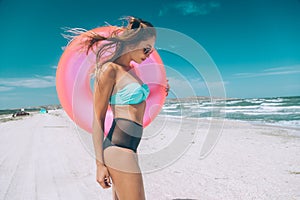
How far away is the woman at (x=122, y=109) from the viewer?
5.26ft

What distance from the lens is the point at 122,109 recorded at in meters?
1.66

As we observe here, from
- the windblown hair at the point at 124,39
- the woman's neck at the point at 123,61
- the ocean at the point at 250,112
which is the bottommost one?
the ocean at the point at 250,112

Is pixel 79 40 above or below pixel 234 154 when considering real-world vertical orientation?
above

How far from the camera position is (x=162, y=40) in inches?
91.4

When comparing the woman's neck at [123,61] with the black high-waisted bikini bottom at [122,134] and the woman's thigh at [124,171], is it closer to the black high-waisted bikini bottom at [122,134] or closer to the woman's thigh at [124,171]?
the black high-waisted bikini bottom at [122,134]

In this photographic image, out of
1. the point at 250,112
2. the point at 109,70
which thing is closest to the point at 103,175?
the point at 109,70

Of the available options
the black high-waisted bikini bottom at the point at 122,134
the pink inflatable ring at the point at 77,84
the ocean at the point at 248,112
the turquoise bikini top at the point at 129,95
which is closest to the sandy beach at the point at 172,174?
the pink inflatable ring at the point at 77,84

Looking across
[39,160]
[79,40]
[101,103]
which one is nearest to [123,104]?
[101,103]

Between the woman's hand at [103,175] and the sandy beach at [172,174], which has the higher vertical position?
the woman's hand at [103,175]

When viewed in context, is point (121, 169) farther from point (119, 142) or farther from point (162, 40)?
point (162, 40)

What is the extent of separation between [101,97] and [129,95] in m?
0.17

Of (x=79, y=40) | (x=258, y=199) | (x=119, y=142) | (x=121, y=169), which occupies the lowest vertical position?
(x=258, y=199)

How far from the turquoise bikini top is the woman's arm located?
0.20ft

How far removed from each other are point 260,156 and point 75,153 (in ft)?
14.1
